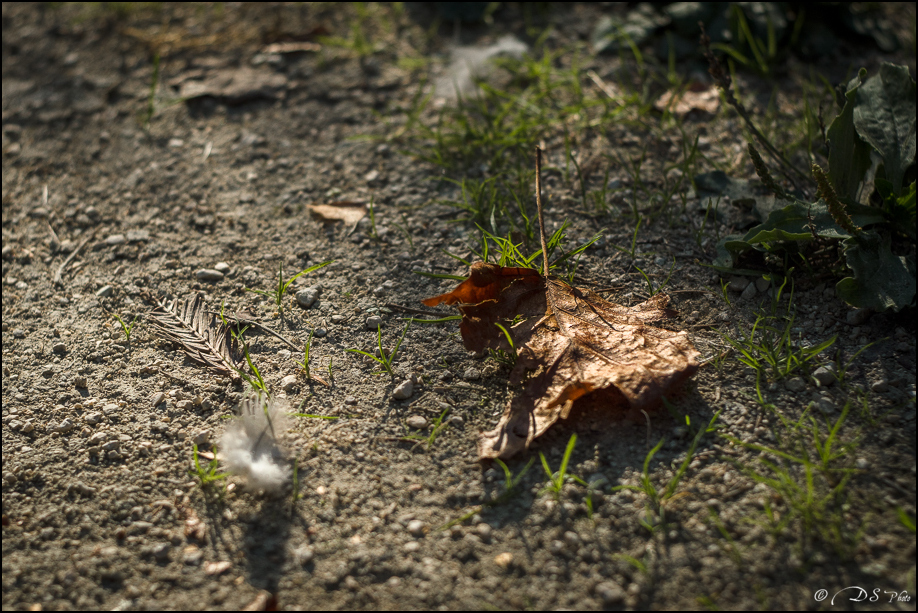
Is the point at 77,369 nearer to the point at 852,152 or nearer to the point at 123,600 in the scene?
the point at 123,600

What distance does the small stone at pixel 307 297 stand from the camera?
7.64 feet

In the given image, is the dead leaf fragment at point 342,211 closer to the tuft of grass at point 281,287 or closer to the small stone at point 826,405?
the tuft of grass at point 281,287

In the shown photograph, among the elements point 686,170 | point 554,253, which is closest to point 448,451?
point 554,253

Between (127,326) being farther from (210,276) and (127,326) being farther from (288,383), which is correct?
(288,383)

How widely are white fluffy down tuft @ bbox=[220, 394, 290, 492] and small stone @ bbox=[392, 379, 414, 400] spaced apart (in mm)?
336

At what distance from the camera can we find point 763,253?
229 centimetres

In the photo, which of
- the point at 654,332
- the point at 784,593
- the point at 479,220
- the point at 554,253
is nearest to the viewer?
the point at 784,593

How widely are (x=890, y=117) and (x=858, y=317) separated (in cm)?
71

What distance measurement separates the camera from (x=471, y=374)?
2047 mm

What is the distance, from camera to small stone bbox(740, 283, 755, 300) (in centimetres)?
219

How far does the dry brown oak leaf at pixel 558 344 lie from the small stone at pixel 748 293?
29cm

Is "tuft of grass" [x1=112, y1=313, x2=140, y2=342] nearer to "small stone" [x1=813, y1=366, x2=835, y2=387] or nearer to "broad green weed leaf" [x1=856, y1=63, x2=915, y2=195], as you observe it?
"small stone" [x1=813, y1=366, x2=835, y2=387]

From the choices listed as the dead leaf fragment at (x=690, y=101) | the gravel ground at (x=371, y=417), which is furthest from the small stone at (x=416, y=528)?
the dead leaf fragment at (x=690, y=101)

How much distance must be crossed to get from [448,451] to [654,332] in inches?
27.3
